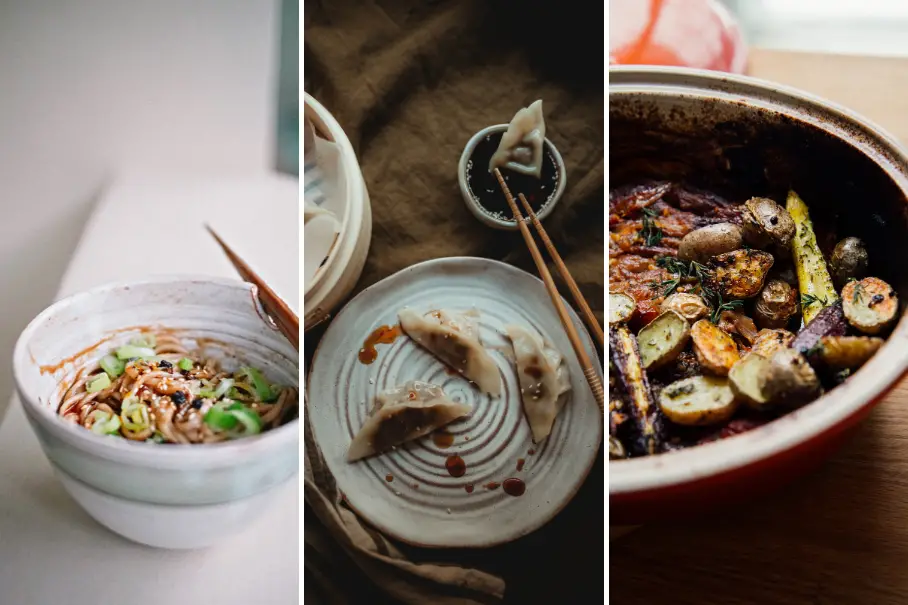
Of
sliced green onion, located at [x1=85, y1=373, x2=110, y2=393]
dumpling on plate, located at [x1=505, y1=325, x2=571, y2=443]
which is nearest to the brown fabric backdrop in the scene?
dumpling on plate, located at [x1=505, y1=325, x2=571, y2=443]

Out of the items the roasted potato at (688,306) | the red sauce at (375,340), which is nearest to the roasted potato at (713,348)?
the roasted potato at (688,306)

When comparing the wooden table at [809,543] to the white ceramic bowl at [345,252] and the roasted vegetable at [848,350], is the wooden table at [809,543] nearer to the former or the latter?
the roasted vegetable at [848,350]

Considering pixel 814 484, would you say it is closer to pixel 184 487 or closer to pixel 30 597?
pixel 184 487

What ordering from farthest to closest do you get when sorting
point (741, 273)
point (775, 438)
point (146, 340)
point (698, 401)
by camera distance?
point (146, 340) → point (741, 273) → point (698, 401) → point (775, 438)

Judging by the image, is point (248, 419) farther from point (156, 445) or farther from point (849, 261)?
point (849, 261)

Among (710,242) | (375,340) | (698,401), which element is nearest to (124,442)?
(375,340)

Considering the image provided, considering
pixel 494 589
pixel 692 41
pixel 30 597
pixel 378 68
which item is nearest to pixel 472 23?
pixel 378 68
